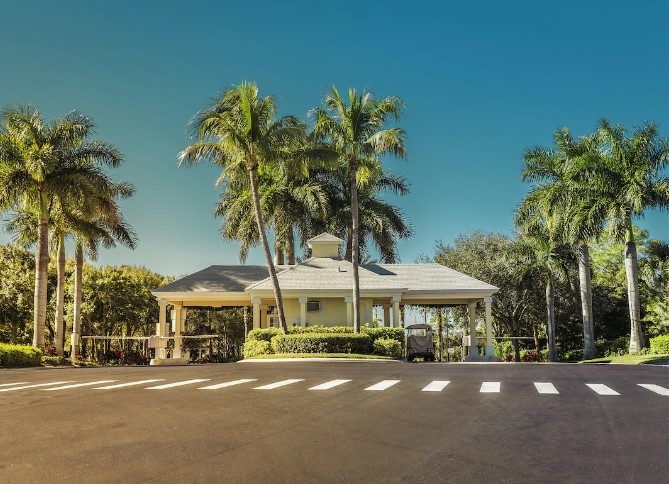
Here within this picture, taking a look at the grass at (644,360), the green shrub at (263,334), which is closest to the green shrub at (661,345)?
the grass at (644,360)

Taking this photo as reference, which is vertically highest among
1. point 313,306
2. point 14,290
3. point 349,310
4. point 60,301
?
point 14,290

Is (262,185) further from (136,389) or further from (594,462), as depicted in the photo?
(594,462)

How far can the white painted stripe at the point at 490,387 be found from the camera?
1373 centimetres

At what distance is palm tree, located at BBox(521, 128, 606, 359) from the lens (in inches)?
1473

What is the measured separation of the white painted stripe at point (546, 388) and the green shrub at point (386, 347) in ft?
64.3

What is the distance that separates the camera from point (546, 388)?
14352 millimetres

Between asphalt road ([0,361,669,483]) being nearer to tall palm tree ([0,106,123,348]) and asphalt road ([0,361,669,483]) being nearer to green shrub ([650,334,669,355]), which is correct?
tall palm tree ([0,106,123,348])

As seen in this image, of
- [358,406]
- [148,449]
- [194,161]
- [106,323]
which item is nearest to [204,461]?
[148,449]

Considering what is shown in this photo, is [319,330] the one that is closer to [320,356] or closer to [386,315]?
[320,356]

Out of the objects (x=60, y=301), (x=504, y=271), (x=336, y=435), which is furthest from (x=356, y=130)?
(x=336, y=435)

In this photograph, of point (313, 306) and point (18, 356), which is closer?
point (18, 356)

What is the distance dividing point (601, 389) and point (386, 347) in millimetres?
21293

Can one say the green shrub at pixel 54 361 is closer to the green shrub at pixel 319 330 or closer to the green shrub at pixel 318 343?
the green shrub at pixel 318 343

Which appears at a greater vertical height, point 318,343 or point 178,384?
point 318,343
